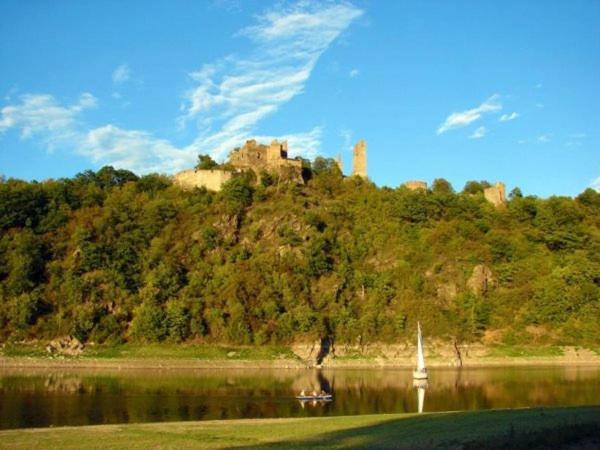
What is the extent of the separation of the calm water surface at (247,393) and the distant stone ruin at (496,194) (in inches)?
2027

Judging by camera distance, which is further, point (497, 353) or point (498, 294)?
point (498, 294)

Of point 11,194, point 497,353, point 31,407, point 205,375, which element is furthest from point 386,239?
point 31,407

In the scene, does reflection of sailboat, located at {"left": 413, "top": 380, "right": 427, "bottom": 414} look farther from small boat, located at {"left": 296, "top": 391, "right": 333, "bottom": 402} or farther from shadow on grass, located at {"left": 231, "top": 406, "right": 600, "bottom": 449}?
shadow on grass, located at {"left": 231, "top": 406, "right": 600, "bottom": 449}

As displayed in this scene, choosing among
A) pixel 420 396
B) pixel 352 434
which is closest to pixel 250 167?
pixel 420 396

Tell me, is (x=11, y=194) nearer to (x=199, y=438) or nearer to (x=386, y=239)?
(x=386, y=239)

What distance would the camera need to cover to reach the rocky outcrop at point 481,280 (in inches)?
3371

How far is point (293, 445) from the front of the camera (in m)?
18.3

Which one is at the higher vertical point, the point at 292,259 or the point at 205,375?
the point at 292,259

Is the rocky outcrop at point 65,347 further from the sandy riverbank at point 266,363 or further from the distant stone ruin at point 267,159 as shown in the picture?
the distant stone ruin at point 267,159

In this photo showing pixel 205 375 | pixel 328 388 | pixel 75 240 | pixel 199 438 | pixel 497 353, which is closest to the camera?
pixel 199 438

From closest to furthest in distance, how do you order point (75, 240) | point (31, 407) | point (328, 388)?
point (31, 407), point (328, 388), point (75, 240)

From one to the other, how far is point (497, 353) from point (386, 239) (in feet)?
80.4

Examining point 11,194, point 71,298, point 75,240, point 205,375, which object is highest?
point 11,194

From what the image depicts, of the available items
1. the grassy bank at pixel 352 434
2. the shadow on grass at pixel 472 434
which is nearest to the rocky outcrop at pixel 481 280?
the grassy bank at pixel 352 434
